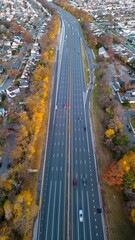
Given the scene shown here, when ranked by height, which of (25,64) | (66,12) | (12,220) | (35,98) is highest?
(66,12)

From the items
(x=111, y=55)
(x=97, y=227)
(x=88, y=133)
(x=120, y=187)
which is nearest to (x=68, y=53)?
(x=111, y=55)

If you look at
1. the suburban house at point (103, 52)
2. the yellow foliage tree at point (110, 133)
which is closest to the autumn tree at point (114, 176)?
the yellow foliage tree at point (110, 133)

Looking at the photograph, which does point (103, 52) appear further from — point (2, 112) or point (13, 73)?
point (2, 112)

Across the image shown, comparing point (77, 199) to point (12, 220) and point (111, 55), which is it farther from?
point (111, 55)

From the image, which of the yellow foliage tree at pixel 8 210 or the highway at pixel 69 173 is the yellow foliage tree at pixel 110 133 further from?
the yellow foliage tree at pixel 8 210

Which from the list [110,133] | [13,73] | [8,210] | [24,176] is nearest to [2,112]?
[13,73]

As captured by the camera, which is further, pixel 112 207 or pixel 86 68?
pixel 86 68

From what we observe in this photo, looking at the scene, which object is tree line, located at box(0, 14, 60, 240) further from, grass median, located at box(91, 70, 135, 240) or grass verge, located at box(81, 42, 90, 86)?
grass verge, located at box(81, 42, 90, 86)

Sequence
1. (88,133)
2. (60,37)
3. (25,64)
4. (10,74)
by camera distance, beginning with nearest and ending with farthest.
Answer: (88,133), (10,74), (25,64), (60,37)
